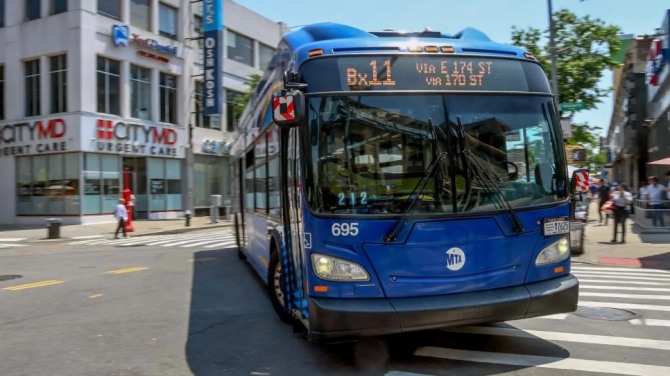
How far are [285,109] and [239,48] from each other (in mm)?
35408

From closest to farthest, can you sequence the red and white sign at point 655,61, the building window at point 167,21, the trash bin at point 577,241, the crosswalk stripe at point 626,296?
1. the crosswalk stripe at point 626,296
2. the trash bin at point 577,241
3. the red and white sign at point 655,61
4. the building window at point 167,21

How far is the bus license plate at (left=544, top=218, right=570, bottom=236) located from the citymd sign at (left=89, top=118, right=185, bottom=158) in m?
25.4

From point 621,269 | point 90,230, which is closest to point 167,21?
point 90,230

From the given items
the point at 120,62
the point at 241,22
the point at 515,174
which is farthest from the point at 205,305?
the point at 241,22

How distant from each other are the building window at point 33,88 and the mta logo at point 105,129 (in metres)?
3.62

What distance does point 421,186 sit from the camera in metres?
4.89

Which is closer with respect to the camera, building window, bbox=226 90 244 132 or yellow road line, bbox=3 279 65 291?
yellow road line, bbox=3 279 65 291

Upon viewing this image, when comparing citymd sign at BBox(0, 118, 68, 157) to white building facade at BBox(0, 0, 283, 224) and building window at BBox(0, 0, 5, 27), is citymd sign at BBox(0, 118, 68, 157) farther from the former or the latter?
building window at BBox(0, 0, 5, 27)

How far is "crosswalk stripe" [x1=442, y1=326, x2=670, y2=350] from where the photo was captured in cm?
580

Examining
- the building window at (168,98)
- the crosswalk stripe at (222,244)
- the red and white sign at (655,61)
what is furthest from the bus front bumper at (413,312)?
the building window at (168,98)

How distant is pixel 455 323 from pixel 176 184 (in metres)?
30.0

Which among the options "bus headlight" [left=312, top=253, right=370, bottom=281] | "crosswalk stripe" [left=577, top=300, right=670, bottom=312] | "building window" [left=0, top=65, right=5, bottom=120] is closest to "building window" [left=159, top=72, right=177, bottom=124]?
"building window" [left=0, top=65, right=5, bottom=120]

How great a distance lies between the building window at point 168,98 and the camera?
3194 cm

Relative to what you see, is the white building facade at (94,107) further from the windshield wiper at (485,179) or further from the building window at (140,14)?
the windshield wiper at (485,179)
